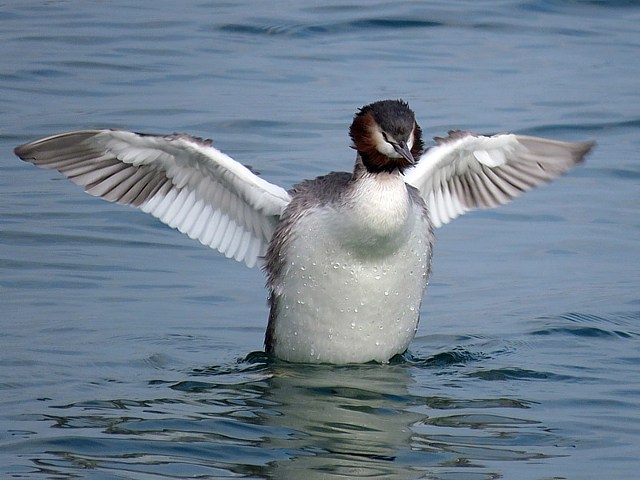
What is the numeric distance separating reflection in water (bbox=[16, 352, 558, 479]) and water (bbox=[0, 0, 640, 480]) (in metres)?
0.02

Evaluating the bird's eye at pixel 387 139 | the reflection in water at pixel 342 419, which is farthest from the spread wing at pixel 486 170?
the reflection in water at pixel 342 419

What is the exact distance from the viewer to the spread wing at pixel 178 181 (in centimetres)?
864

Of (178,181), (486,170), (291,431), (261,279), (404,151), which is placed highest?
(404,151)

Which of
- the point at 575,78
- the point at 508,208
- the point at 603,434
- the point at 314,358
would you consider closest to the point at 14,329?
the point at 314,358

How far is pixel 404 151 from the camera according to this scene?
785 cm

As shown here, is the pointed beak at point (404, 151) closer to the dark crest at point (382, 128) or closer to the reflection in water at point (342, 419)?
the dark crest at point (382, 128)

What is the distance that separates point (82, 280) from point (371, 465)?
4.12 m

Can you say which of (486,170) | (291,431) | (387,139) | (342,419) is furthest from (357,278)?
(486,170)

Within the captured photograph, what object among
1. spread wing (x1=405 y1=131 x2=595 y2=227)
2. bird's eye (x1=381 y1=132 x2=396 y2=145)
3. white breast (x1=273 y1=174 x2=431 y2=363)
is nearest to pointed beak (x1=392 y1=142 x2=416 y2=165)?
bird's eye (x1=381 y1=132 x2=396 y2=145)

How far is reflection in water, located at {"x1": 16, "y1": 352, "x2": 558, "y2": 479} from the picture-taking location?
260 inches

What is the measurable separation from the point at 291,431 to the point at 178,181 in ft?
7.88

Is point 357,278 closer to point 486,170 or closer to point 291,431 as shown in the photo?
point 291,431

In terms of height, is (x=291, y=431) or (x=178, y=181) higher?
Result: (x=178, y=181)

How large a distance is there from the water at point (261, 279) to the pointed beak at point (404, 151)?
132 cm
